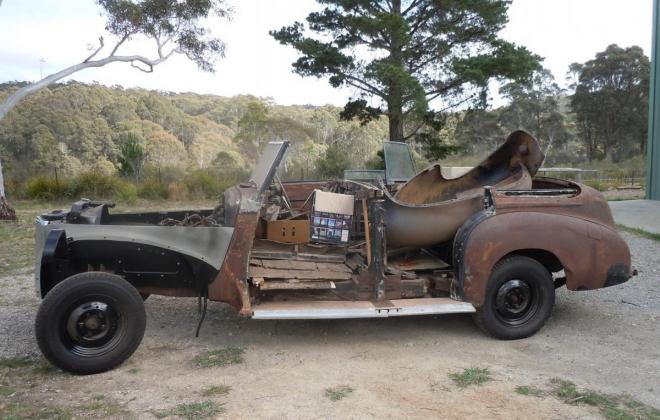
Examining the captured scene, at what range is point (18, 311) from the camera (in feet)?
19.8

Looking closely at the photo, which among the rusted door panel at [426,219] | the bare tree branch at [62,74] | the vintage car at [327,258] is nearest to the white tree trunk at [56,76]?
the bare tree branch at [62,74]

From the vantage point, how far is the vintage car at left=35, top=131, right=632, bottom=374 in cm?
427

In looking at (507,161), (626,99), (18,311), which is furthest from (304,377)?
(626,99)

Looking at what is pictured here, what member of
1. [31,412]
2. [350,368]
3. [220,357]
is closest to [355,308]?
[350,368]

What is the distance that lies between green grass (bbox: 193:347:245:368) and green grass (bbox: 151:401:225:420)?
74 cm

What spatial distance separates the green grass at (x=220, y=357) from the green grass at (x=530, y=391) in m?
2.09

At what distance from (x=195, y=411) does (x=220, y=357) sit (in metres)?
1.02

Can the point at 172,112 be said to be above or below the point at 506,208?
above

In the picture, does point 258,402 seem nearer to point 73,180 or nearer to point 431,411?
point 431,411

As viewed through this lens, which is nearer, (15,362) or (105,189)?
(15,362)

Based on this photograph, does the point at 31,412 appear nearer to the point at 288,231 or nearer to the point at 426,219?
the point at 288,231

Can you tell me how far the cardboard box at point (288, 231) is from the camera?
5086 millimetres

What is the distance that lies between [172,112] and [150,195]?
3890cm

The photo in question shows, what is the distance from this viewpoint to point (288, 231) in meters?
5.11
